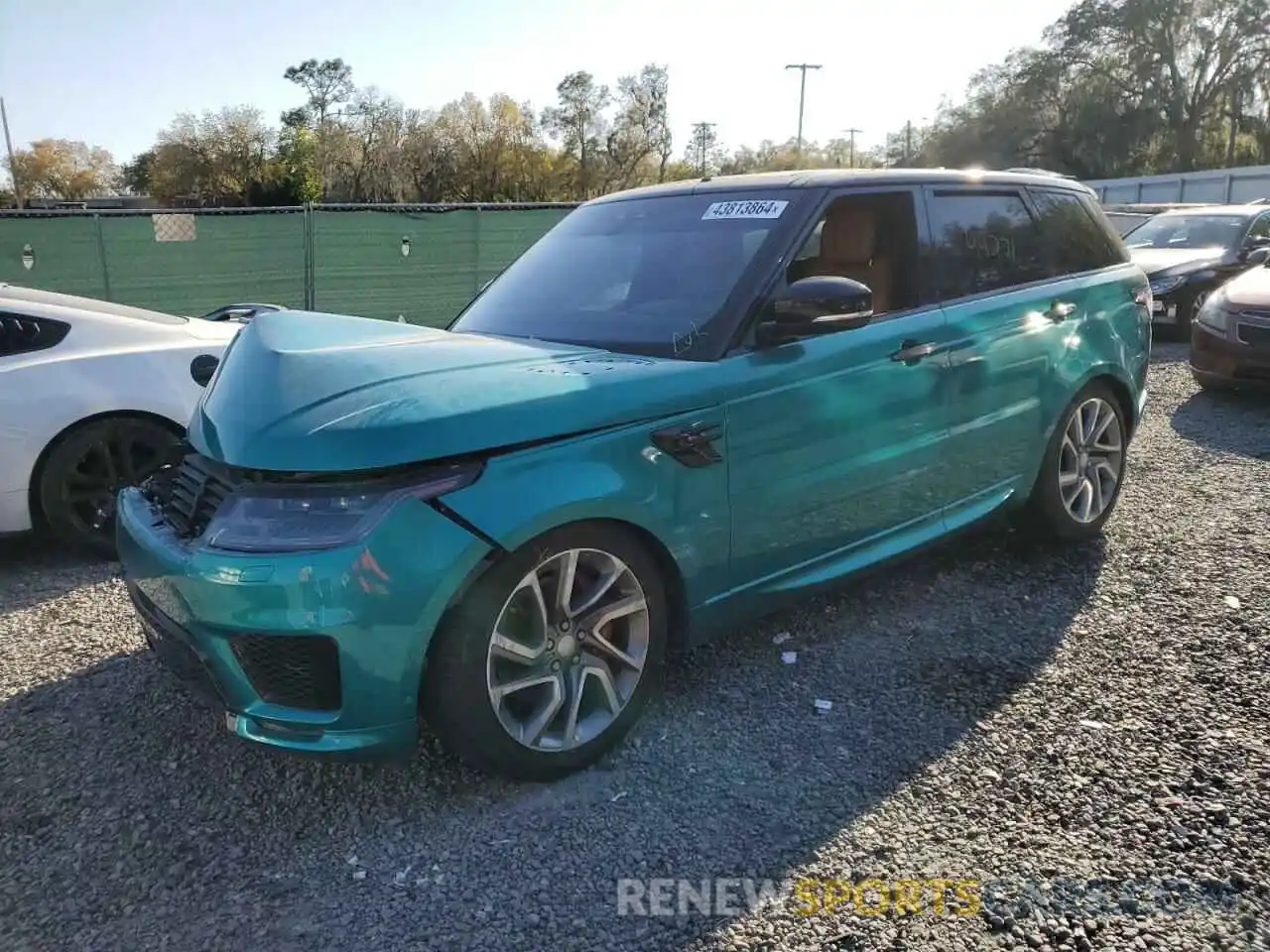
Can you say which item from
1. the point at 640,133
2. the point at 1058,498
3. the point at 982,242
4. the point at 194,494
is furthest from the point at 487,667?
the point at 640,133

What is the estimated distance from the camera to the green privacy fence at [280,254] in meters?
11.9

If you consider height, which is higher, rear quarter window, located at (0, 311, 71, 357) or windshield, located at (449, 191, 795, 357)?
windshield, located at (449, 191, 795, 357)

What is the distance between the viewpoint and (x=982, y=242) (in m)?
4.22

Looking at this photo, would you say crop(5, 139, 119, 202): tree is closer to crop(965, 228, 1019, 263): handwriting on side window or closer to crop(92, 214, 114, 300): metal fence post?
crop(92, 214, 114, 300): metal fence post

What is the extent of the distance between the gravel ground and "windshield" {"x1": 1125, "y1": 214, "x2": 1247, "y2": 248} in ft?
34.1

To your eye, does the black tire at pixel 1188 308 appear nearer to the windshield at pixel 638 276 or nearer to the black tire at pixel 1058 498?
the black tire at pixel 1058 498

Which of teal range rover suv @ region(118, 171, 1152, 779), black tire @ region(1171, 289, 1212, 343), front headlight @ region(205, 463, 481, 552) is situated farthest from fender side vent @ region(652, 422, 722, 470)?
black tire @ region(1171, 289, 1212, 343)

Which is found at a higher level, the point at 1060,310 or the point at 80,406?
the point at 1060,310

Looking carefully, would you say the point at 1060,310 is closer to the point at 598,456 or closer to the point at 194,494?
the point at 598,456

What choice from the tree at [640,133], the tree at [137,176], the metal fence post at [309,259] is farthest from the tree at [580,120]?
the metal fence post at [309,259]

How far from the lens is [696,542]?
309cm

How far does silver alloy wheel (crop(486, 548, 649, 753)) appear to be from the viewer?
2805mm

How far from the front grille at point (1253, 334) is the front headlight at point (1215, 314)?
12 cm

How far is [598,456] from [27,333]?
3604 millimetres
